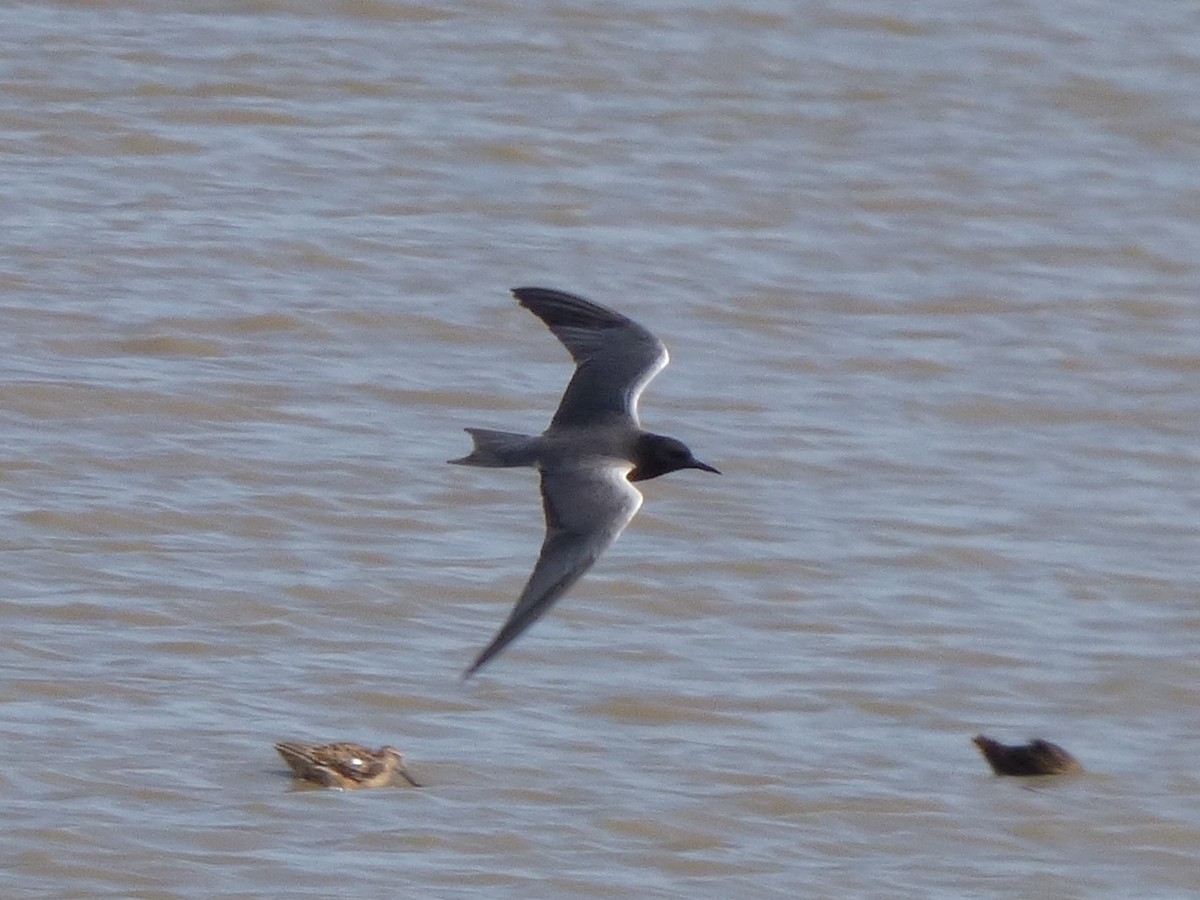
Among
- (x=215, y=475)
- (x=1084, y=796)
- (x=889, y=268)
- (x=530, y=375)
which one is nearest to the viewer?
(x=1084, y=796)

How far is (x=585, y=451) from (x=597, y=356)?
702 mm

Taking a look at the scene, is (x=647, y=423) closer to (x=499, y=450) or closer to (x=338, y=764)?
(x=338, y=764)

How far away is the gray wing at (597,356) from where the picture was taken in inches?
287

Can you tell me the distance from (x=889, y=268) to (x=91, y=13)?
4.78m

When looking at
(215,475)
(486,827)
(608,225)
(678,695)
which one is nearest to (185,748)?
(486,827)

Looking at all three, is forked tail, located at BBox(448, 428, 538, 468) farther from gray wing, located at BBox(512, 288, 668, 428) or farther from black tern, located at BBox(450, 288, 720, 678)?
gray wing, located at BBox(512, 288, 668, 428)

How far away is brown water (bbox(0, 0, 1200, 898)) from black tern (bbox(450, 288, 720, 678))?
3.42ft

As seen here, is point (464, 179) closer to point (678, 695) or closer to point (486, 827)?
point (678, 695)

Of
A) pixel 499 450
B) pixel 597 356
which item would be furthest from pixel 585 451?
pixel 597 356

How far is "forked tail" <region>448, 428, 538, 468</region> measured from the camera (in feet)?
21.9

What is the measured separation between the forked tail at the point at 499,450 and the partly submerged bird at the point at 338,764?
3.01 feet

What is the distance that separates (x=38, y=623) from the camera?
8352 millimetres

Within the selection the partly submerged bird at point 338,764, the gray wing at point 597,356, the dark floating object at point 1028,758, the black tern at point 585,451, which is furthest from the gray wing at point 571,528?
the dark floating object at point 1028,758

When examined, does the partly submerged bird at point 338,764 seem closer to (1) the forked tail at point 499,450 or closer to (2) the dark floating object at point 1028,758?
(1) the forked tail at point 499,450
